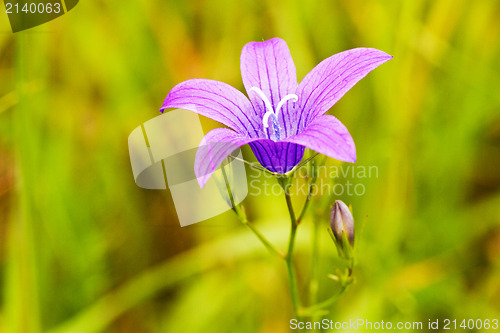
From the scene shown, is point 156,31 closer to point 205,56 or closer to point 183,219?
point 205,56

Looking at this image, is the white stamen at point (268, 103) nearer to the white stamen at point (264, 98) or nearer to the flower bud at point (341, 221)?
the white stamen at point (264, 98)

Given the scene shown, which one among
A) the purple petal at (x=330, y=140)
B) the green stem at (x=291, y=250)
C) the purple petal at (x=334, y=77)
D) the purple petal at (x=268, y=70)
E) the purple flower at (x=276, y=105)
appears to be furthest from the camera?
the purple petal at (x=268, y=70)

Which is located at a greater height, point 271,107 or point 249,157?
point 271,107

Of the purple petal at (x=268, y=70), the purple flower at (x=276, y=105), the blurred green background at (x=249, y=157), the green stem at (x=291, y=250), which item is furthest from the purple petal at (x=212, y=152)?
the blurred green background at (x=249, y=157)

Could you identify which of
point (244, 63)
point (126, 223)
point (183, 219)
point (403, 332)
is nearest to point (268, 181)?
point (183, 219)

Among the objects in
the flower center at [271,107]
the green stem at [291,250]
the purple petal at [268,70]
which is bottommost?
the green stem at [291,250]

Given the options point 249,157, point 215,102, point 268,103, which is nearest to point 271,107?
point 268,103

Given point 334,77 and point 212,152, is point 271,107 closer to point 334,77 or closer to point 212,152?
point 334,77

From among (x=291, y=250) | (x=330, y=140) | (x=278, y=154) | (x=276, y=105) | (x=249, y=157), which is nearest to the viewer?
(x=330, y=140)
